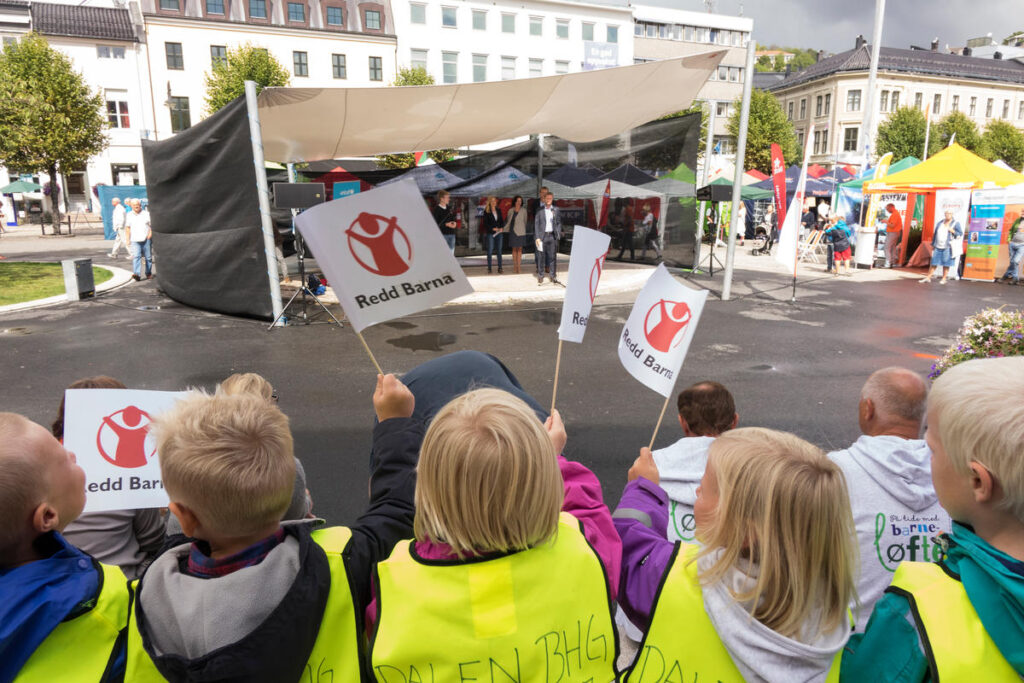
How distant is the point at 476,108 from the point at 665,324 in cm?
909

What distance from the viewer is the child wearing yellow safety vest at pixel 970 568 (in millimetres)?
1233

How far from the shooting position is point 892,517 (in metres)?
2.06

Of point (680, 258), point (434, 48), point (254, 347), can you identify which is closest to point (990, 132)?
point (434, 48)

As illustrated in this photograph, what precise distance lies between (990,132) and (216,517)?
68614 mm

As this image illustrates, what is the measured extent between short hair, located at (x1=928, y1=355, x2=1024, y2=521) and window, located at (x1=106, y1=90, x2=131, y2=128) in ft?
171

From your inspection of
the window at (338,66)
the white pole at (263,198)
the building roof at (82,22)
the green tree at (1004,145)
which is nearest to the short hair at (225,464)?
the white pole at (263,198)

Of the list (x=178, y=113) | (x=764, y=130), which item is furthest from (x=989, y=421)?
(x=764, y=130)

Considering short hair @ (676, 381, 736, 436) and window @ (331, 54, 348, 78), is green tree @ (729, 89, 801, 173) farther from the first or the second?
short hair @ (676, 381, 736, 436)

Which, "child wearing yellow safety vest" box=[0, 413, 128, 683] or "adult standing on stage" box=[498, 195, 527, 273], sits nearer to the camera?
"child wearing yellow safety vest" box=[0, 413, 128, 683]

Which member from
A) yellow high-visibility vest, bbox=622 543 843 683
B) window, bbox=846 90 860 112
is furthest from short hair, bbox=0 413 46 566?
window, bbox=846 90 860 112

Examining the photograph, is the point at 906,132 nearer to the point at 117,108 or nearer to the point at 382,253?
the point at 117,108

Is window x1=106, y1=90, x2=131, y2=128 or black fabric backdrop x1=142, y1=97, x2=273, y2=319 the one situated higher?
window x1=106, y1=90, x2=131, y2=128

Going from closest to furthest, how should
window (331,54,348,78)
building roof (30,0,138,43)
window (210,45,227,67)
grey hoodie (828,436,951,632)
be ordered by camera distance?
1. grey hoodie (828,436,951,632)
2. building roof (30,0,138,43)
3. window (210,45,227,67)
4. window (331,54,348,78)

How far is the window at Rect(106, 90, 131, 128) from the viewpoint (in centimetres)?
4375
